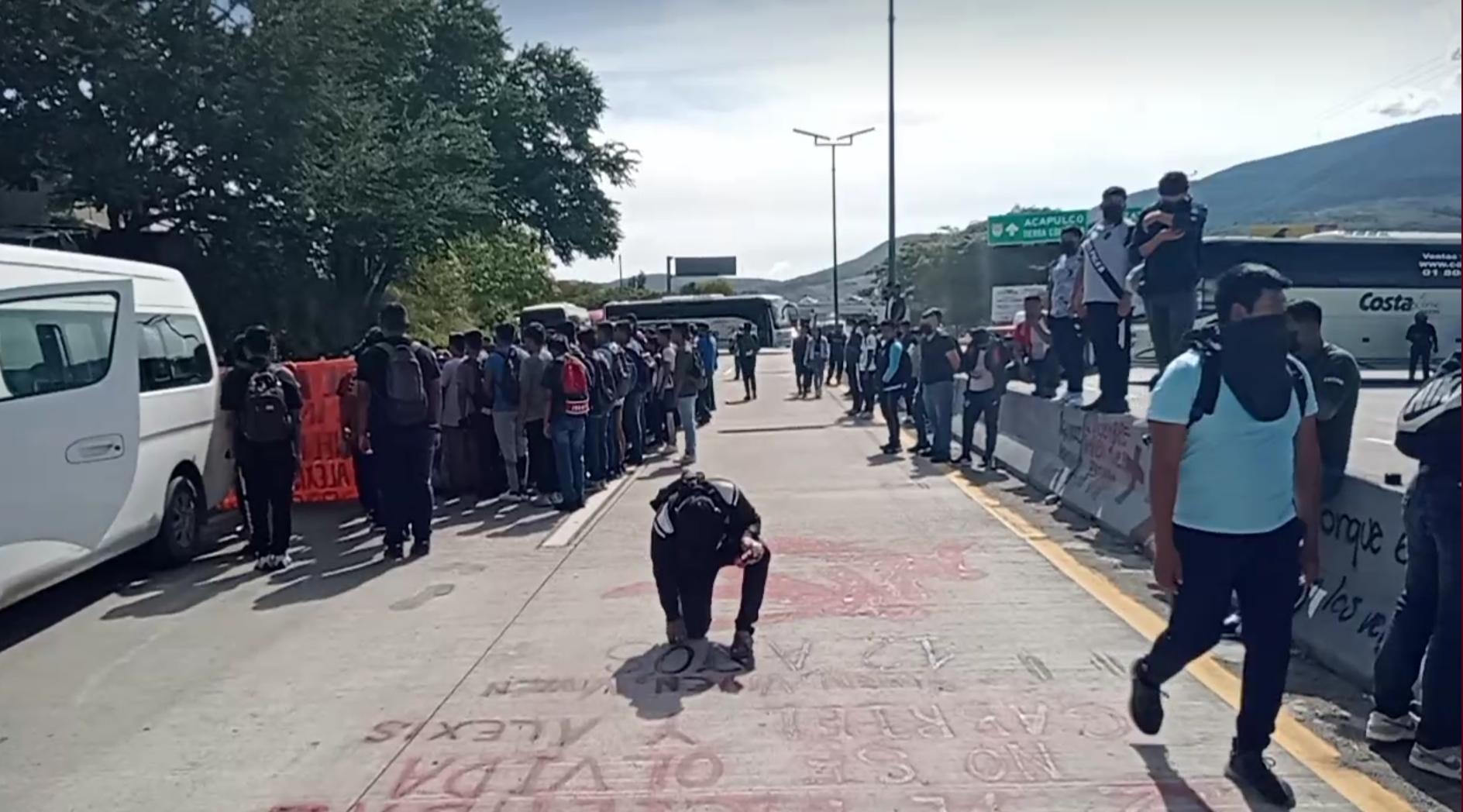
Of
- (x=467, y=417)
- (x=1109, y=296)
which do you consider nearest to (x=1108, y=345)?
(x=1109, y=296)

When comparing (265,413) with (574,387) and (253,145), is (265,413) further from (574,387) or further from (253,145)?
(253,145)

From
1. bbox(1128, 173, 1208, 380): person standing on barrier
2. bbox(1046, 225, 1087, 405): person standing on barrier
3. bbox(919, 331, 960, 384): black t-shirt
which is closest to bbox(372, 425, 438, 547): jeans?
bbox(1128, 173, 1208, 380): person standing on barrier

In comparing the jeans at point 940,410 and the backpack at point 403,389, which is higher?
the backpack at point 403,389

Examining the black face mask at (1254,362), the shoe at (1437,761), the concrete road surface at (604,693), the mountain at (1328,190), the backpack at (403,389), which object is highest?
the mountain at (1328,190)

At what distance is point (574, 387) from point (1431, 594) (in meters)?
8.98

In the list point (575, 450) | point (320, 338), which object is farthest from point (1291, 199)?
point (575, 450)

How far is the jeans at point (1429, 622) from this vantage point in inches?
202

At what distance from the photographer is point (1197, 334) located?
204 inches

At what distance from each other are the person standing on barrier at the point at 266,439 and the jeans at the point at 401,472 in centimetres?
67

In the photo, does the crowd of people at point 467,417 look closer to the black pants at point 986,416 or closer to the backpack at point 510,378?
the backpack at point 510,378

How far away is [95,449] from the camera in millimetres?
8781

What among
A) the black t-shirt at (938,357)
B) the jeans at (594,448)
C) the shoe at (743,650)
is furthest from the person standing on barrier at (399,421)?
the black t-shirt at (938,357)

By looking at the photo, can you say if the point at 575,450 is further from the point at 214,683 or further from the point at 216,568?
the point at 214,683

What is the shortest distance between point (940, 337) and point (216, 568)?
8.76m
